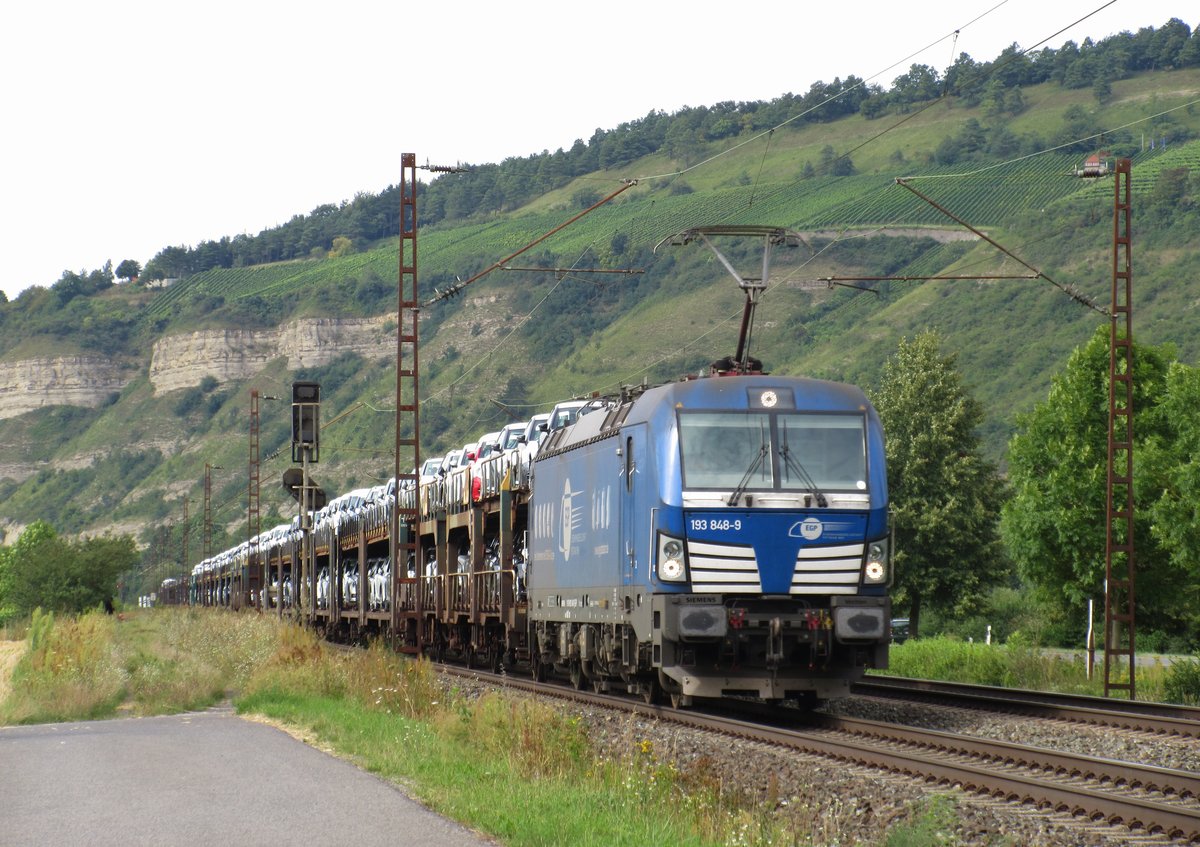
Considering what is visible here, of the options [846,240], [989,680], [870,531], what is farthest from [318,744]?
[846,240]

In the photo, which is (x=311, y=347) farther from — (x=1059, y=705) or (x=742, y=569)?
(x=742, y=569)

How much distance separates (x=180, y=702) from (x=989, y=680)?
562 inches

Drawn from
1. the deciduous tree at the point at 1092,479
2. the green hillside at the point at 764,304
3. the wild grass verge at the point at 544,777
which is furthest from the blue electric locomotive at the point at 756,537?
the green hillside at the point at 764,304

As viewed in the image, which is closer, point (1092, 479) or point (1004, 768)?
point (1004, 768)

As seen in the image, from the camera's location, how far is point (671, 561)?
56.2ft

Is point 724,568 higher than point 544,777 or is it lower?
higher

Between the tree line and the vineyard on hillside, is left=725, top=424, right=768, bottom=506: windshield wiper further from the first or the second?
the vineyard on hillside

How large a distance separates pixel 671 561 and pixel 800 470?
183 centimetres

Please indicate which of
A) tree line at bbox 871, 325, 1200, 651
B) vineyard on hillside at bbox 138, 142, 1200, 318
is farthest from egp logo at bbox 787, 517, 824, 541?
vineyard on hillside at bbox 138, 142, 1200, 318

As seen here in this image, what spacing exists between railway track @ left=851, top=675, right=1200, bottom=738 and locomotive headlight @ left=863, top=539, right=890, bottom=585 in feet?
9.04

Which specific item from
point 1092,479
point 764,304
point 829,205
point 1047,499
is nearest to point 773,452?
point 1092,479

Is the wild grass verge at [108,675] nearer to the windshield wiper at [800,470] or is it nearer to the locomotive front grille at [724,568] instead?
the locomotive front grille at [724,568]

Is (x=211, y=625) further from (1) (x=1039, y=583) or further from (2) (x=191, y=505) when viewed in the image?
(2) (x=191, y=505)

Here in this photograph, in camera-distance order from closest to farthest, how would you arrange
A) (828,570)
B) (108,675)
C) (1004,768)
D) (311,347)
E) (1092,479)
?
(1004,768)
(828,570)
(108,675)
(1092,479)
(311,347)
